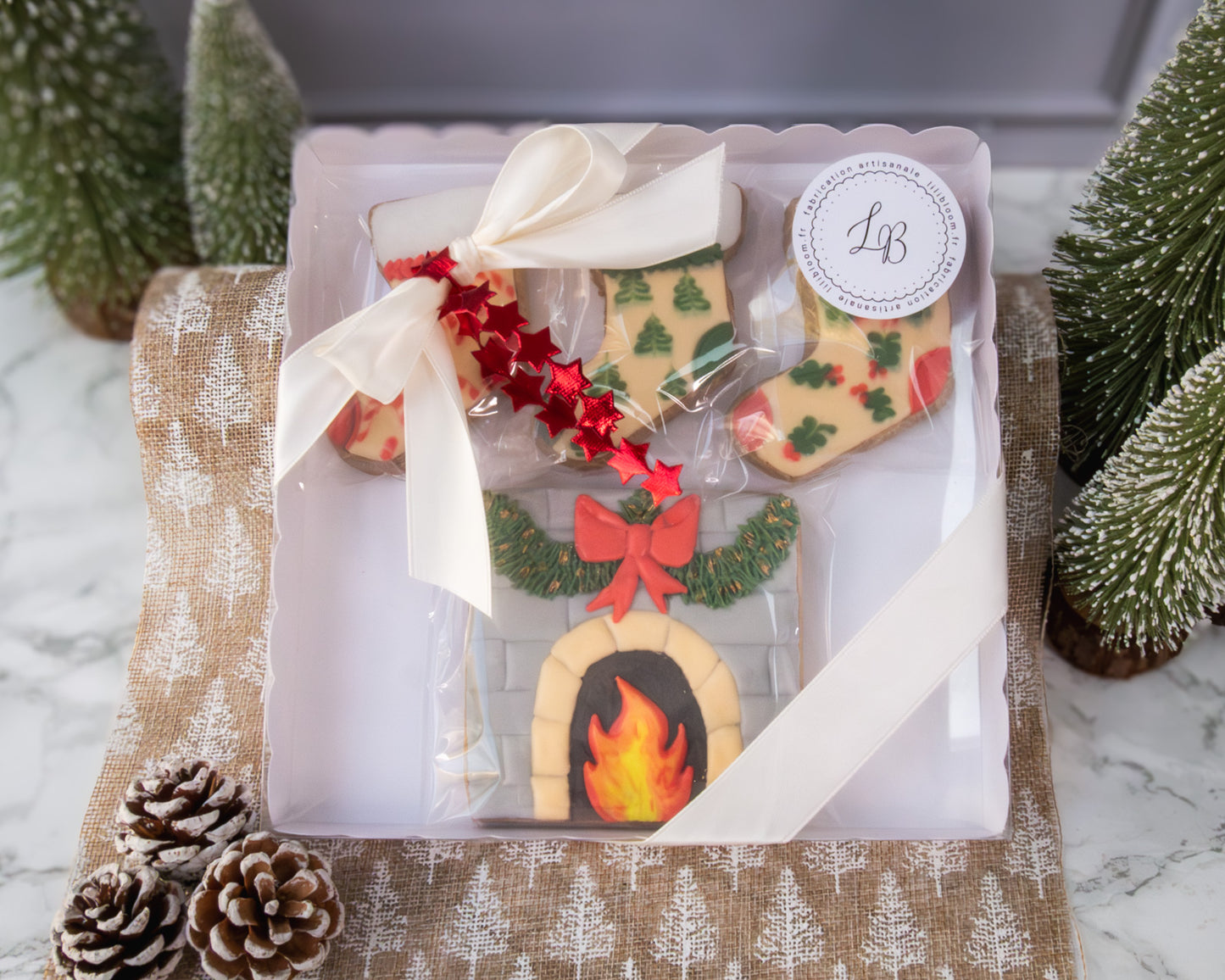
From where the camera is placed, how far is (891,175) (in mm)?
778

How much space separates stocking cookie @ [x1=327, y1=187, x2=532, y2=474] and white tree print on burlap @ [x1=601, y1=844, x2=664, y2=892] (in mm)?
376

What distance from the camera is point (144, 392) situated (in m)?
0.90

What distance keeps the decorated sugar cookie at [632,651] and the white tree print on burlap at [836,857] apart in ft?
0.44

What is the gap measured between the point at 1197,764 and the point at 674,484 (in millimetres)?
590

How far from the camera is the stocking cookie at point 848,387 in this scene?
2.60ft

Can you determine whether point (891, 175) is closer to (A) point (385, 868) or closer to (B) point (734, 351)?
(B) point (734, 351)

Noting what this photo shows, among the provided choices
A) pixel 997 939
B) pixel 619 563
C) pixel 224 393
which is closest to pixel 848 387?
pixel 619 563

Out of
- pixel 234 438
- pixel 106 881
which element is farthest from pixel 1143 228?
pixel 106 881

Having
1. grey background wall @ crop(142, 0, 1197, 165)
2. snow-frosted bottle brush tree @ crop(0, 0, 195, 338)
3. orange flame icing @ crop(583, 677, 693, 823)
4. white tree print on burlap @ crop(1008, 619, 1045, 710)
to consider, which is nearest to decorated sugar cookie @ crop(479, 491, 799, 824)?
orange flame icing @ crop(583, 677, 693, 823)

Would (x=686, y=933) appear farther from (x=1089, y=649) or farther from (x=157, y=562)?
(x=157, y=562)

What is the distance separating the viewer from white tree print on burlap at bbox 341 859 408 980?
2.56 feet

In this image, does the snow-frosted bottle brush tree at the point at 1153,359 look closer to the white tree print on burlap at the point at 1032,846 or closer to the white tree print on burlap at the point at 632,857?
the white tree print on burlap at the point at 1032,846

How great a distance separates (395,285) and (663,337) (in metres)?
0.24

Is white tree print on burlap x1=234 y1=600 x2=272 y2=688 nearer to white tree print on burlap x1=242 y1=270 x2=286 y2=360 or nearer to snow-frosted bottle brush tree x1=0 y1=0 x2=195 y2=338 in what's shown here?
white tree print on burlap x1=242 y1=270 x2=286 y2=360
